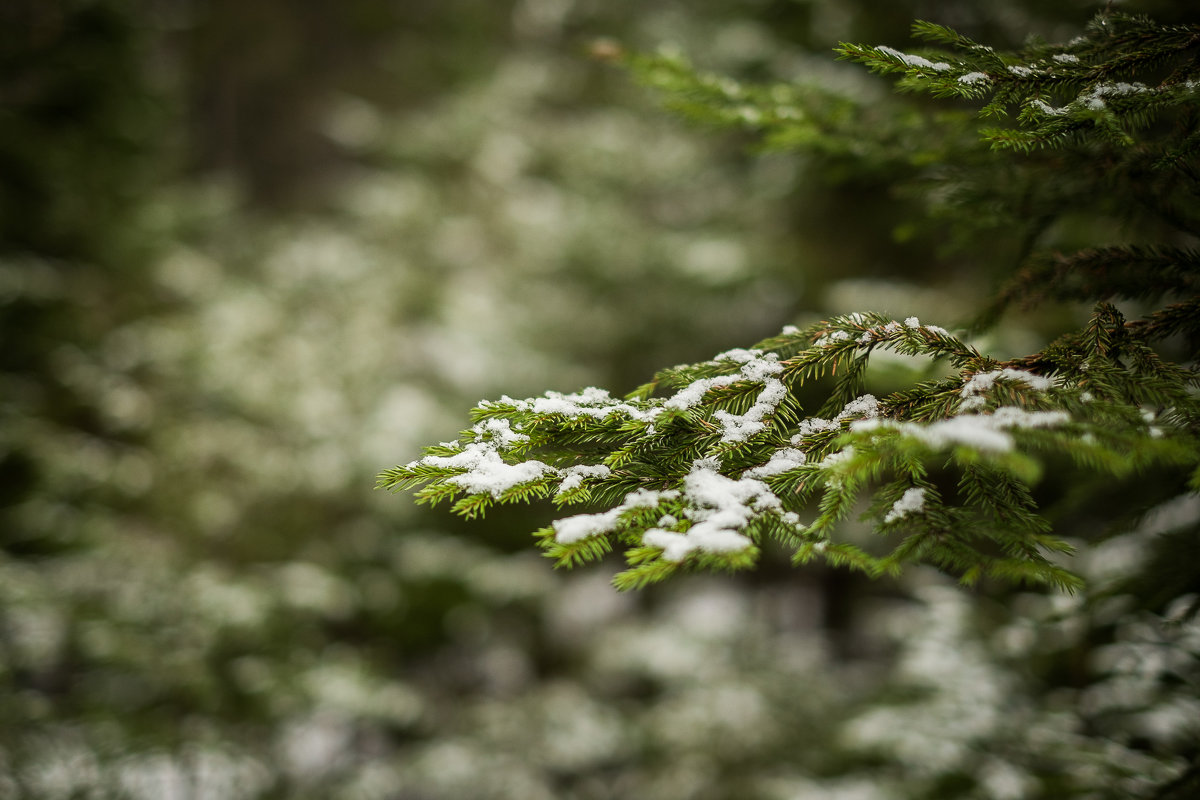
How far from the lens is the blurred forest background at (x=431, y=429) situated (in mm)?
3402

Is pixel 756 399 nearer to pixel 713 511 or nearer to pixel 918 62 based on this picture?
pixel 713 511

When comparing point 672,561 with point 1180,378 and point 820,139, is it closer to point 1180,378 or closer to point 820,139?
point 1180,378

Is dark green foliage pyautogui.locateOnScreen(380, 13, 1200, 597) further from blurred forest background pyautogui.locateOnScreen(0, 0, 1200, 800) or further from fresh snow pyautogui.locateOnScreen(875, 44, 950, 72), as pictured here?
blurred forest background pyautogui.locateOnScreen(0, 0, 1200, 800)

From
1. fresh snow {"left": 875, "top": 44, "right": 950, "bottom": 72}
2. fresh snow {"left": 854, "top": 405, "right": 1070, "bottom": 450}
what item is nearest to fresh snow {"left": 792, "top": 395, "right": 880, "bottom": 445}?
fresh snow {"left": 854, "top": 405, "right": 1070, "bottom": 450}

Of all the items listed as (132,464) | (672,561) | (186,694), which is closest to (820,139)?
(672,561)

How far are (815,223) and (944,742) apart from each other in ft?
11.8

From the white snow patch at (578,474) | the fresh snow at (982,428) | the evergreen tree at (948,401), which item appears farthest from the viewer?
the white snow patch at (578,474)

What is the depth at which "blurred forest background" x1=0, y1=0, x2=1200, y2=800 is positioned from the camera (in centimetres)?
340

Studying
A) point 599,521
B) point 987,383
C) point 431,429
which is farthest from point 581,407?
point 431,429

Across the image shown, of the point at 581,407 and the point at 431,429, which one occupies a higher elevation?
the point at 431,429

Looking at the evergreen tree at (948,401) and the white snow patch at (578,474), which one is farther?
the white snow patch at (578,474)

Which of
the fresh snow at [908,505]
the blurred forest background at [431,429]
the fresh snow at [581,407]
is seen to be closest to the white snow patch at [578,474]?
the fresh snow at [581,407]

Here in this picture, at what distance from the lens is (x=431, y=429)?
14.9ft

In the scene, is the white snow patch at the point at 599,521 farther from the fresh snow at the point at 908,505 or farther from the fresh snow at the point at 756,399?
the fresh snow at the point at 908,505
